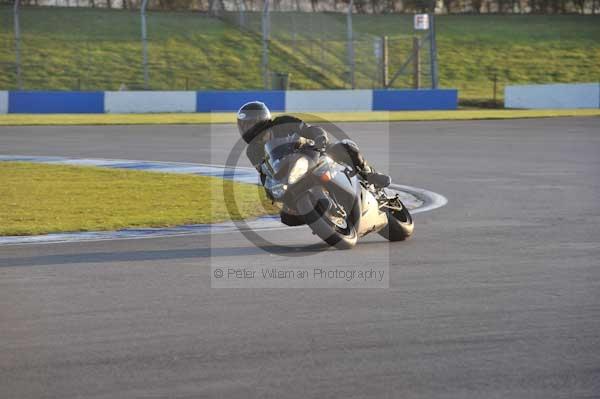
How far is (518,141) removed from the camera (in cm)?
2405

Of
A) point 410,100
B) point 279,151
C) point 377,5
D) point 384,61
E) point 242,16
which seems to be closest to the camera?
point 279,151

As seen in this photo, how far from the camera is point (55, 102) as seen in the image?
122ft

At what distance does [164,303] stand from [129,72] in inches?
1516

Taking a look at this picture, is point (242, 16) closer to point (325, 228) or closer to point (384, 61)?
point (384, 61)

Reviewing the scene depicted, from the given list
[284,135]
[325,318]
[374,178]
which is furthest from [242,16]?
[325,318]

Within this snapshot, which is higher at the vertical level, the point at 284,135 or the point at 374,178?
the point at 284,135

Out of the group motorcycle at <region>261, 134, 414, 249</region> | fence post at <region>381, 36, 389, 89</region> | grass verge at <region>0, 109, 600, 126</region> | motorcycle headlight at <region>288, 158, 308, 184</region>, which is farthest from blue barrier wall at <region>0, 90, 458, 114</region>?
motorcycle headlight at <region>288, 158, 308, 184</region>

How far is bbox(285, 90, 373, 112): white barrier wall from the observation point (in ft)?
126

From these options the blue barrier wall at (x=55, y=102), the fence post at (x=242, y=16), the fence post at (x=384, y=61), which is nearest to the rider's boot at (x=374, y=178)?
the blue barrier wall at (x=55, y=102)

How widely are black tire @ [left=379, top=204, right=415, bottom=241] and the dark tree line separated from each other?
110 ft

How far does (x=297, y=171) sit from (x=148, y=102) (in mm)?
29751

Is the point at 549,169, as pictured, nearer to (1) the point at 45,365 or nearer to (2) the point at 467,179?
(2) the point at 467,179

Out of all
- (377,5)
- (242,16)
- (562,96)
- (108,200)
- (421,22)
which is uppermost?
(377,5)

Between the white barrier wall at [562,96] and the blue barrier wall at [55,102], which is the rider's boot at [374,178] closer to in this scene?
the blue barrier wall at [55,102]
